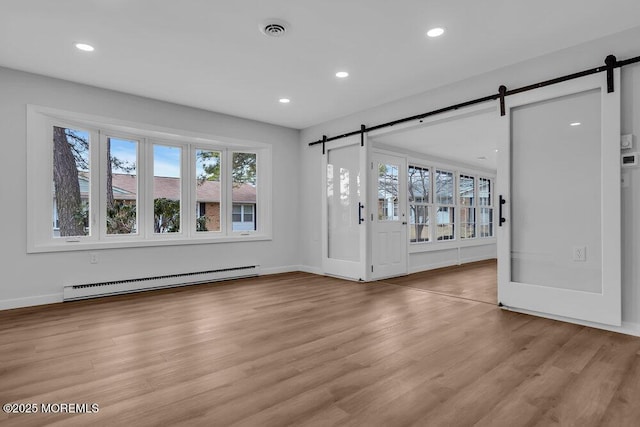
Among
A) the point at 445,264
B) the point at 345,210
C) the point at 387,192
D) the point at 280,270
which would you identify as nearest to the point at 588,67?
the point at 387,192

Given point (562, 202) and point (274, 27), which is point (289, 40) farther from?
point (562, 202)

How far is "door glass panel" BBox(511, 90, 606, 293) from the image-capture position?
3.16 m

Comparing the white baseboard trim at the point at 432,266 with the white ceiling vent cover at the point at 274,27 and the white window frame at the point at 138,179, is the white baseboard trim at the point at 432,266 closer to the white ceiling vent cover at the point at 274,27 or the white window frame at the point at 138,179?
the white window frame at the point at 138,179

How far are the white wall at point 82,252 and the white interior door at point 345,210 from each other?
3.16ft

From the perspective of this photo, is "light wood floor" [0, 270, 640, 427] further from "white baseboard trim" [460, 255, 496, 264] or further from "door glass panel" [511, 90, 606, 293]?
"white baseboard trim" [460, 255, 496, 264]

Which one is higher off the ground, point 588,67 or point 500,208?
point 588,67

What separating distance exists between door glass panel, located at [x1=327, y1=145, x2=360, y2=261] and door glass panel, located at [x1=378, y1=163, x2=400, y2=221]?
47 cm

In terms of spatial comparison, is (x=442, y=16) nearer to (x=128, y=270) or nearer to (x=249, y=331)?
(x=249, y=331)

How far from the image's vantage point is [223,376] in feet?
7.14

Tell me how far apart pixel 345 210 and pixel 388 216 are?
808 mm

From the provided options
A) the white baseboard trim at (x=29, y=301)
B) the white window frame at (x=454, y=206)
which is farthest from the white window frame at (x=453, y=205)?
the white baseboard trim at (x=29, y=301)

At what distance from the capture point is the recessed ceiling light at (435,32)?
304 centimetres

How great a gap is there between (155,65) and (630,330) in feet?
17.4

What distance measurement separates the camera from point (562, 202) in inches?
132
